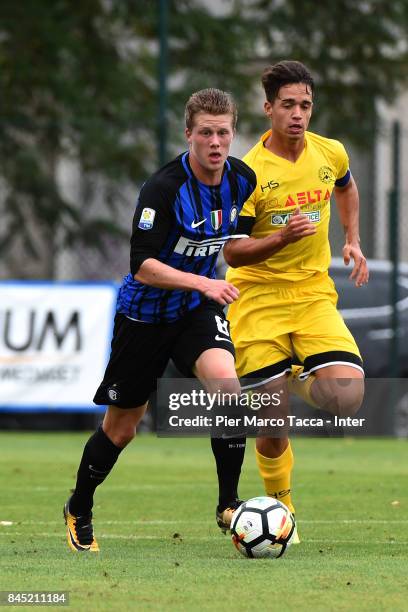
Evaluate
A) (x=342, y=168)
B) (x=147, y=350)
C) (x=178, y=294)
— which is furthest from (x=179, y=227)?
(x=342, y=168)

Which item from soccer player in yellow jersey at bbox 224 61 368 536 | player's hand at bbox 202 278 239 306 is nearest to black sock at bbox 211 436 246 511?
soccer player in yellow jersey at bbox 224 61 368 536

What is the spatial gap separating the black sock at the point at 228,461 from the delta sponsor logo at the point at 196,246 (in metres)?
0.97

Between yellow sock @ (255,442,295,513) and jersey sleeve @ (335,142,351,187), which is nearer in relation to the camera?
yellow sock @ (255,442,295,513)

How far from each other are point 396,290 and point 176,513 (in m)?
7.40

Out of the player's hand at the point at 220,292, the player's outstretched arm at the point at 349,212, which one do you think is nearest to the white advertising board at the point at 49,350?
the player's outstretched arm at the point at 349,212

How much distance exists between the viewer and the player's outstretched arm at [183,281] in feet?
22.5

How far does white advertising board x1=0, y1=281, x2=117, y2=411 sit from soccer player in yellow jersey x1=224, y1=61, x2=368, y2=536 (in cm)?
783

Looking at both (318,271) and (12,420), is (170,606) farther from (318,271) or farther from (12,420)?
(12,420)

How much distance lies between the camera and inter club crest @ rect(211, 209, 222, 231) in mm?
7281

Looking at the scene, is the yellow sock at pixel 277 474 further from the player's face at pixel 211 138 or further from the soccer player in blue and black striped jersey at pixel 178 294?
the player's face at pixel 211 138

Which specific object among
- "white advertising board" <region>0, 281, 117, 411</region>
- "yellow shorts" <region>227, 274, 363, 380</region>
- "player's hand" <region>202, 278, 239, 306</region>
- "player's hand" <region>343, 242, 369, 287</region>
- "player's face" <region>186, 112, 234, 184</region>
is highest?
"player's face" <region>186, 112, 234, 184</region>

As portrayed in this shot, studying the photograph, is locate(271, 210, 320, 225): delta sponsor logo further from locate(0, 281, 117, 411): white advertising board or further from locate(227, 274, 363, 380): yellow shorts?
locate(0, 281, 117, 411): white advertising board

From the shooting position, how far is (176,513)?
9.40 metres

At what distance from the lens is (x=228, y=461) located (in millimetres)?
7602
